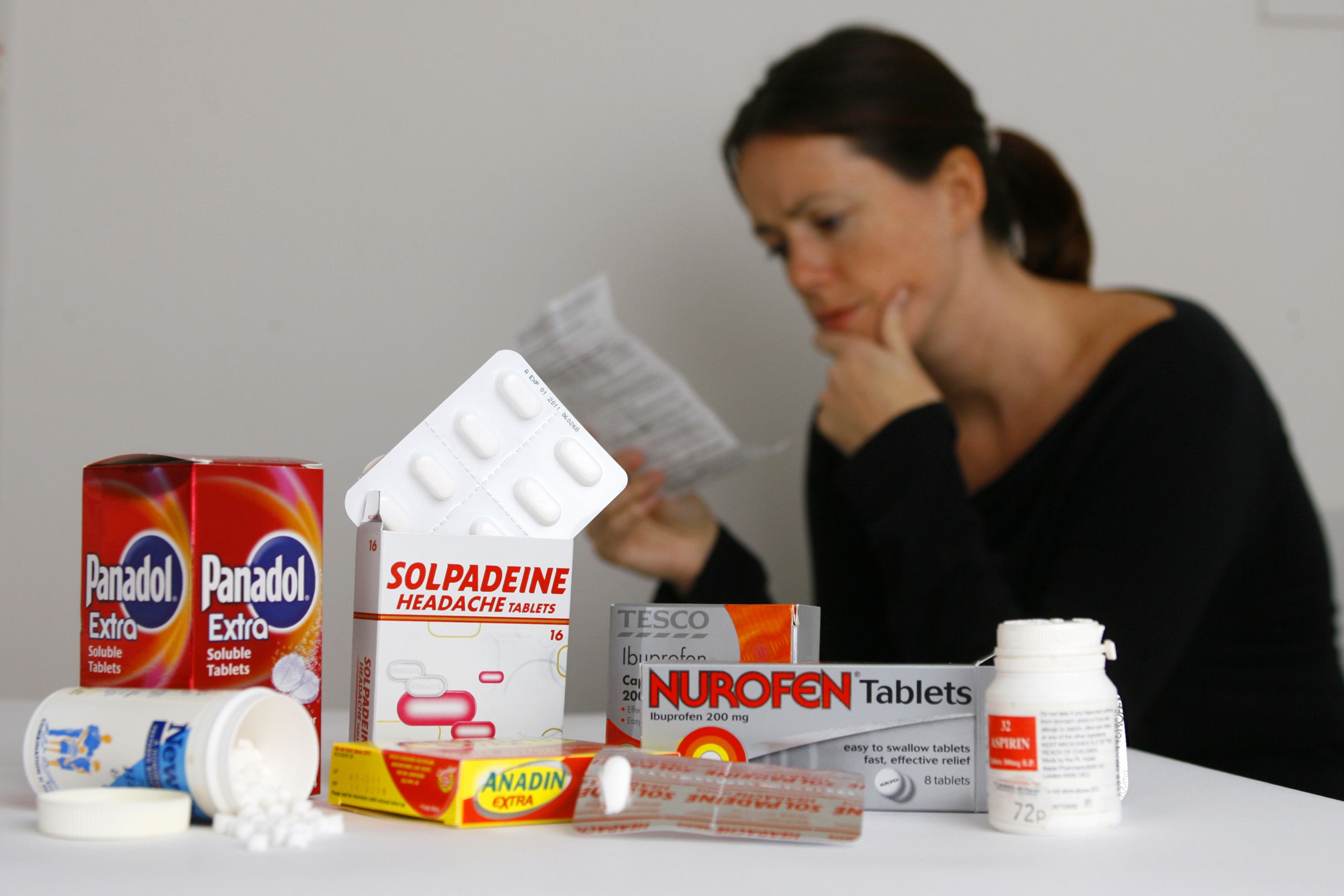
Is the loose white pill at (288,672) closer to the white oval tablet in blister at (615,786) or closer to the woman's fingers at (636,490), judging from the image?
the white oval tablet in blister at (615,786)

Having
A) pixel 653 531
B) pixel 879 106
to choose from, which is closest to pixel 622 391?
pixel 653 531

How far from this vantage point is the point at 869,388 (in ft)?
4.24

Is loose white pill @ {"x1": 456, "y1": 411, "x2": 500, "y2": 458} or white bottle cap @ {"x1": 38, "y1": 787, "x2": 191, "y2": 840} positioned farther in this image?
loose white pill @ {"x1": 456, "y1": 411, "x2": 500, "y2": 458}

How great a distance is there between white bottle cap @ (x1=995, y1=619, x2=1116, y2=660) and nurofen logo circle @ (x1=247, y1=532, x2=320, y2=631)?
30 cm

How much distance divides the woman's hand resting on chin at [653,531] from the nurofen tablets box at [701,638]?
789mm

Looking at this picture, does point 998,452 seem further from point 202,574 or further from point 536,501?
point 202,574

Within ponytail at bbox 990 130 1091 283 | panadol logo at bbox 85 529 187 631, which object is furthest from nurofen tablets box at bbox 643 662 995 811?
ponytail at bbox 990 130 1091 283

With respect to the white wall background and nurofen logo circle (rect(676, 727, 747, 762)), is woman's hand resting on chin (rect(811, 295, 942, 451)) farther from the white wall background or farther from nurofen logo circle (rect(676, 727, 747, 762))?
nurofen logo circle (rect(676, 727, 747, 762))

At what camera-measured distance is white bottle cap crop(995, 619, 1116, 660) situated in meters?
0.48

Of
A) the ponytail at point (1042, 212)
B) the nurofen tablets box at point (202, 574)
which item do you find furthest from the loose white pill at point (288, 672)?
the ponytail at point (1042, 212)

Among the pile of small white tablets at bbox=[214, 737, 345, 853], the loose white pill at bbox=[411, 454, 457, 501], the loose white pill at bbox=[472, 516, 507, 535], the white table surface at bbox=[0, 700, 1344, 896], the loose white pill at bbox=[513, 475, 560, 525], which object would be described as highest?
the loose white pill at bbox=[411, 454, 457, 501]

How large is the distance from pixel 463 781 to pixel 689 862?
0.32 feet

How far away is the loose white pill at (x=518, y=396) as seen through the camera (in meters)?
0.58

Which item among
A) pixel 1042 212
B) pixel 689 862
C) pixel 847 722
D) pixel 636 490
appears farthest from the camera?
pixel 1042 212
